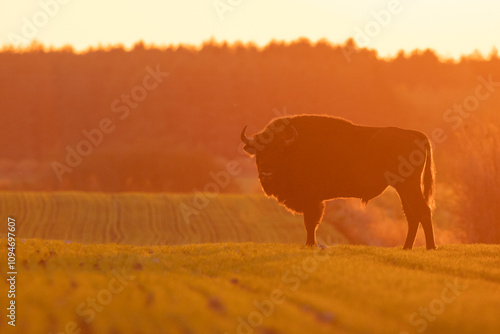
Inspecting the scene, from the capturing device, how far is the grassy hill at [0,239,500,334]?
8.10 meters

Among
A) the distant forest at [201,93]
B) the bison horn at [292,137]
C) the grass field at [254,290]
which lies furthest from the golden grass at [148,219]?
the distant forest at [201,93]

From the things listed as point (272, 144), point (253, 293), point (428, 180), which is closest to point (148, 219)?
point (272, 144)

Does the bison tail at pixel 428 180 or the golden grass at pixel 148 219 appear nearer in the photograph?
the bison tail at pixel 428 180

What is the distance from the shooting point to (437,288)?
35.7 ft

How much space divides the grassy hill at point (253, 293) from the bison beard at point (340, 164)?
8.05ft

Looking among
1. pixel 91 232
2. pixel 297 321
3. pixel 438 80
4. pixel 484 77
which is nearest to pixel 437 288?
pixel 297 321

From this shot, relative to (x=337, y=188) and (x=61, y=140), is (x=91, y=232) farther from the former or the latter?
(x=61, y=140)

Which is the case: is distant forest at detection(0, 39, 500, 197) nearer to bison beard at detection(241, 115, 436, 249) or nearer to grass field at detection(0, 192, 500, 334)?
A: bison beard at detection(241, 115, 436, 249)

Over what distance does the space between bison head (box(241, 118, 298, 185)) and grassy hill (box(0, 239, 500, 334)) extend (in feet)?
9.37

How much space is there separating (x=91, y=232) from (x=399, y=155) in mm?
31429

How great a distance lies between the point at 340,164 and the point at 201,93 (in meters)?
113

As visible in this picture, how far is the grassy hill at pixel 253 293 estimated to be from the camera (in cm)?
810

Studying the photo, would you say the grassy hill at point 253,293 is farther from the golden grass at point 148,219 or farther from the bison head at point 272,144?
the golden grass at point 148,219

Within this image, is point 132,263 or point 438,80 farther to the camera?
point 438,80
